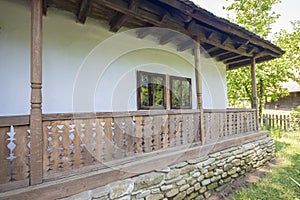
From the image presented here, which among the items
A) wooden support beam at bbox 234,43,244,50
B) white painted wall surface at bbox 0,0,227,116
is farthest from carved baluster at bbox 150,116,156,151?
wooden support beam at bbox 234,43,244,50

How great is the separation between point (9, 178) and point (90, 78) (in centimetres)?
227

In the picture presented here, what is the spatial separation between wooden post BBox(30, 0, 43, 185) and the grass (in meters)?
3.33

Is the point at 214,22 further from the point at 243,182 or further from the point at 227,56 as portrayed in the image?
the point at 243,182

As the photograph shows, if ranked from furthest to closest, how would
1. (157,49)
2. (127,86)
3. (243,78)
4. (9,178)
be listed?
(243,78) → (157,49) → (127,86) → (9,178)

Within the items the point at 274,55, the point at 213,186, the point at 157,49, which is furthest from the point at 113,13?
the point at 274,55

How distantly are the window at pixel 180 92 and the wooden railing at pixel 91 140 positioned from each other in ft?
5.67

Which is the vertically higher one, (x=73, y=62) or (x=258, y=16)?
(x=258, y=16)

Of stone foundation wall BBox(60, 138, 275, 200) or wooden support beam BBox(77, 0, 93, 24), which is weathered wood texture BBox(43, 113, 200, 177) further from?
wooden support beam BBox(77, 0, 93, 24)

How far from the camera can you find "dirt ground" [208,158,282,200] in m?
3.51

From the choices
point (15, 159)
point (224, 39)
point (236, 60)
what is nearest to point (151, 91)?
point (224, 39)

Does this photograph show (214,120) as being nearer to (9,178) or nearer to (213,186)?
(213,186)

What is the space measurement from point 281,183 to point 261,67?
7976mm

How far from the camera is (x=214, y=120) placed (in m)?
3.97

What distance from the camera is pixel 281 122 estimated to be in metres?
9.32
